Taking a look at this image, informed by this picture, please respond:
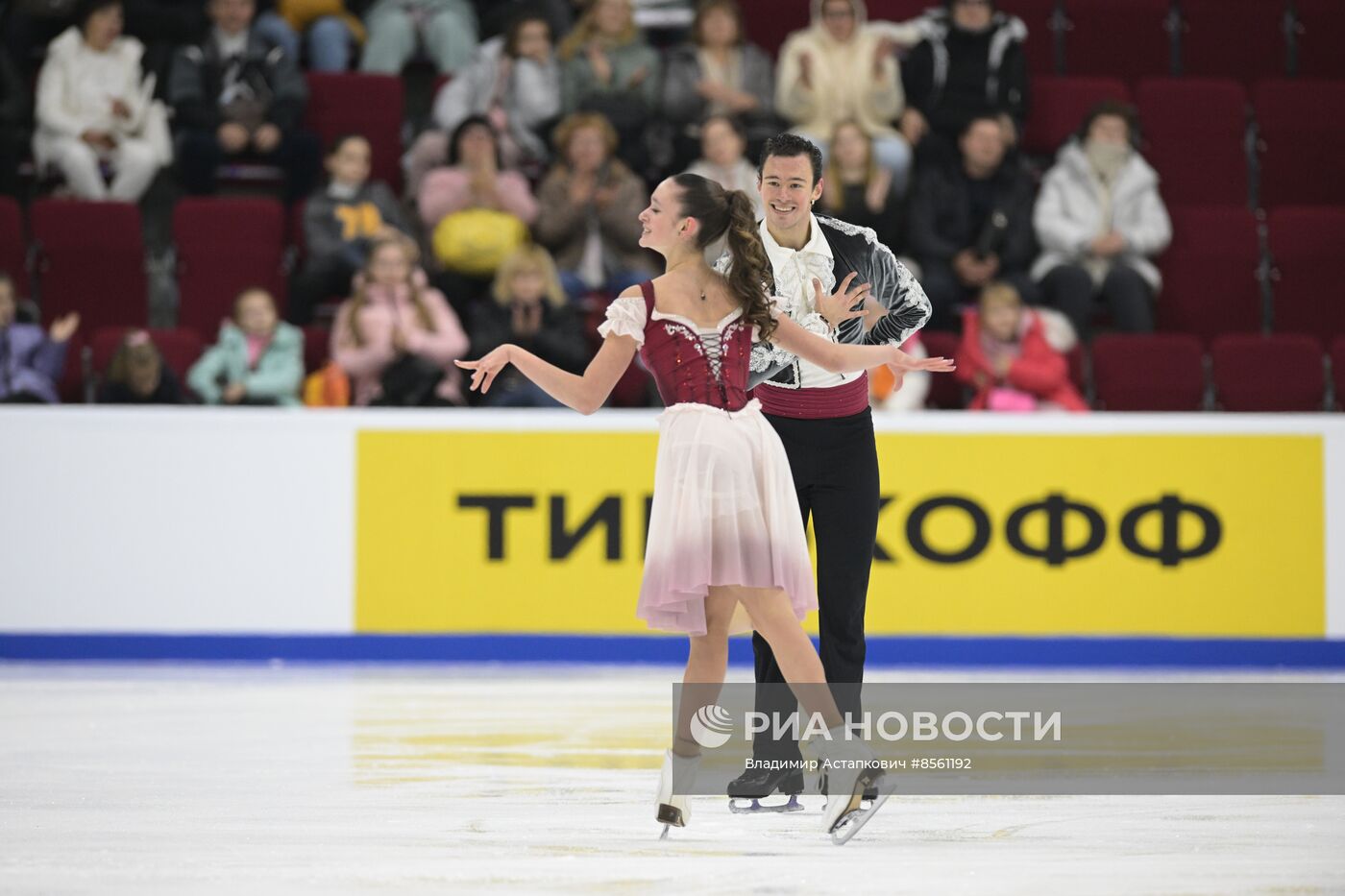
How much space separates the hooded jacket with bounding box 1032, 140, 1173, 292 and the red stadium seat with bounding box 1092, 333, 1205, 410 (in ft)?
1.96

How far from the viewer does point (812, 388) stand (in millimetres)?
3955

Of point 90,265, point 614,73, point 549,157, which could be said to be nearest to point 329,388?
point 90,265

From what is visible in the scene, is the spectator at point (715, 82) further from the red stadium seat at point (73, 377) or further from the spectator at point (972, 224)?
the red stadium seat at point (73, 377)

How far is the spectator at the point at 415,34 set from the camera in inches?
364

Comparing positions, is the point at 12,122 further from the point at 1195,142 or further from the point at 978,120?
the point at 1195,142

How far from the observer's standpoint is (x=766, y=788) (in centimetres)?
396

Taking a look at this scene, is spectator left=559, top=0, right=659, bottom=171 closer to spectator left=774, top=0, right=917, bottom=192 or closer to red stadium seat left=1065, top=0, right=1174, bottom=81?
spectator left=774, top=0, right=917, bottom=192

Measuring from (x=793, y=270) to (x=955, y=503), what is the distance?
140 inches

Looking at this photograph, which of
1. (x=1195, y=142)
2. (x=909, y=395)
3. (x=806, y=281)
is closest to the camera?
(x=806, y=281)

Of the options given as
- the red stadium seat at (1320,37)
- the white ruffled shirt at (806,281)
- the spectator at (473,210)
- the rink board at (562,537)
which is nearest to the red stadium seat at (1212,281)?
the rink board at (562,537)

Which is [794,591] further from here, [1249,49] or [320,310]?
[1249,49]

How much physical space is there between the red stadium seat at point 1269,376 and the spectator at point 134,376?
461 cm

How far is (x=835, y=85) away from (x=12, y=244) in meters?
3.93

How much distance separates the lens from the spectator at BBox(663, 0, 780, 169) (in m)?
8.98
